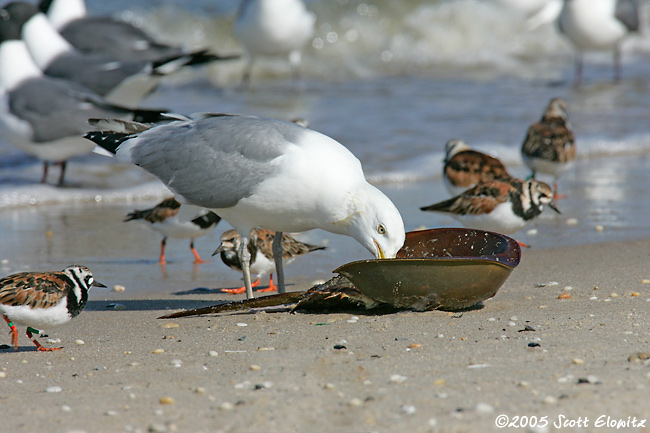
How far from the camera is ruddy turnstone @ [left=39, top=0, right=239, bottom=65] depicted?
11059 mm

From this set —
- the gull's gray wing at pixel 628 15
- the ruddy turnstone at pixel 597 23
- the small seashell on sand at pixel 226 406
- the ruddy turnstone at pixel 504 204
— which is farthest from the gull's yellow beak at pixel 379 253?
the gull's gray wing at pixel 628 15

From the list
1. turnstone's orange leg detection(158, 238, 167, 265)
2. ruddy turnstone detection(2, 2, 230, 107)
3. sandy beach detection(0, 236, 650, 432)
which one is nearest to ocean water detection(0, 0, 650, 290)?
turnstone's orange leg detection(158, 238, 167, 265)

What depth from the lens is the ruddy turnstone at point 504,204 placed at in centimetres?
640

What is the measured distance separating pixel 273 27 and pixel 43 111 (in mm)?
6528

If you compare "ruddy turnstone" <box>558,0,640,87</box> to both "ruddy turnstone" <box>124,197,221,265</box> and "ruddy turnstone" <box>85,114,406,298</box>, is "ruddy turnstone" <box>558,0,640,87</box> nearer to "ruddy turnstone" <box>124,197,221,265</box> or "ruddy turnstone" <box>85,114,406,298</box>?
"ruddy turnstone" <box>124,197,221,265</box>

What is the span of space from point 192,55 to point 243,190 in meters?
5.45

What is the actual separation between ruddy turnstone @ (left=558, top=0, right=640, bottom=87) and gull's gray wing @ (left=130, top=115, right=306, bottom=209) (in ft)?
39.2

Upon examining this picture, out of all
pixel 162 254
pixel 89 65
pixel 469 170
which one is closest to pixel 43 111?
pixel 89 65

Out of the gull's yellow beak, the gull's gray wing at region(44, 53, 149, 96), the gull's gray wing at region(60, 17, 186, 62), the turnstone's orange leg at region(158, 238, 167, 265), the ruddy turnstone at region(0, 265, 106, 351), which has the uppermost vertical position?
the gull's gray wing at region(60, 17, 186, 62)

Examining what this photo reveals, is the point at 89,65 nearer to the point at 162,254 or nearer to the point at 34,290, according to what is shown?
the point at 162,254

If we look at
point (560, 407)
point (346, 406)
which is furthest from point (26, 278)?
point (560, 407)

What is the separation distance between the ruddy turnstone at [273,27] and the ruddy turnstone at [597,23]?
16.0ft

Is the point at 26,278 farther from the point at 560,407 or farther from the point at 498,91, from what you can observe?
the point at 498,91

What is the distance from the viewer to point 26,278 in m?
4.50
